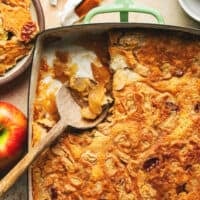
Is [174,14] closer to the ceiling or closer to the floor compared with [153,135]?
closer to the ceiling

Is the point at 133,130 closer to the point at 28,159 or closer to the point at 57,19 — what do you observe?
the point at 28,159

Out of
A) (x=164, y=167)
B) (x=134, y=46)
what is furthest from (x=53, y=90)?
(x=164, y=167)

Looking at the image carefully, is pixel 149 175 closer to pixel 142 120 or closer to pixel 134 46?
pixel 142 120

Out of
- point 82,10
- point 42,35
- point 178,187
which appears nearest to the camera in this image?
point 178,187

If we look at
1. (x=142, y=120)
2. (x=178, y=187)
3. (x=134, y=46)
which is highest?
(x=134, y=46)

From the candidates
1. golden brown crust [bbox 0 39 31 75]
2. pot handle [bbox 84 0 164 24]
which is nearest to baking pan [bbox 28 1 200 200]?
pot handle [bbox 84 0 164 24]

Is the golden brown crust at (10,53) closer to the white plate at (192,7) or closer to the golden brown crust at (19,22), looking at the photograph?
the golden brown crust at (19,22)
